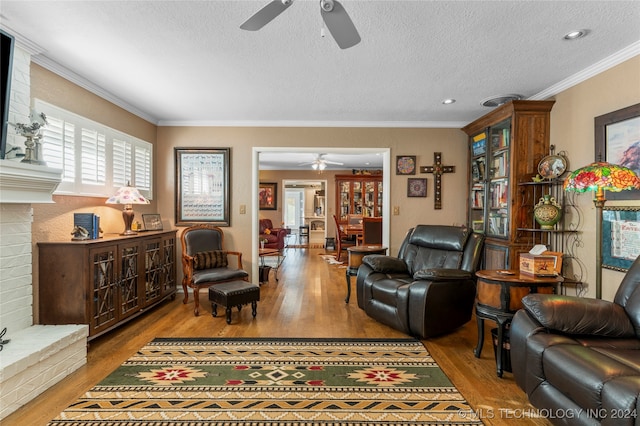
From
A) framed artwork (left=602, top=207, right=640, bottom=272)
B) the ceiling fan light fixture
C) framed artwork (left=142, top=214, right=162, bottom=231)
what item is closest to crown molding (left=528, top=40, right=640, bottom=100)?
framed artwork (left=602, top=207, right=640, bottom=272)

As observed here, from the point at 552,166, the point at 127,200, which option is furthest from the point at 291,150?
the point at 552,166

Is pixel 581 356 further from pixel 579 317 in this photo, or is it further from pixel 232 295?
pixel 232 295

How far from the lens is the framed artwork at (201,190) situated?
4707 millimetres

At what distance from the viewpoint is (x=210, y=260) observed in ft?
13.7

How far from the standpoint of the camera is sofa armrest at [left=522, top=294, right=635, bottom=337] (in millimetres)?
1904

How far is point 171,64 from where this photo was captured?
285 centimetres

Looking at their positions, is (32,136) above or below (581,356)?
above

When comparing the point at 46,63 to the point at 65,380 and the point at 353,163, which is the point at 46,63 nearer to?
the point at 65,380

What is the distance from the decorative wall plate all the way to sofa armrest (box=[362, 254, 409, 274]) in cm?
173

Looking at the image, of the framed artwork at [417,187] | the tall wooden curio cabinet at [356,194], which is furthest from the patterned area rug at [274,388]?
the tall wooden curio cabinet at [356,194]

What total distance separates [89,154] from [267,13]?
8.71 ft

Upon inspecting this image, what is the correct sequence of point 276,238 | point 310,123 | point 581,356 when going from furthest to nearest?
point 276,238 < point 310,123 < point 581,356

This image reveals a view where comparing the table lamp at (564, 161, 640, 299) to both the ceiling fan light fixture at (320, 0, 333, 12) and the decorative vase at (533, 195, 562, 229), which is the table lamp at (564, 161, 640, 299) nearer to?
the decorative vase at (533, 195, 562, 229)

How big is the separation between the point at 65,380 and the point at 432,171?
14.9ft
